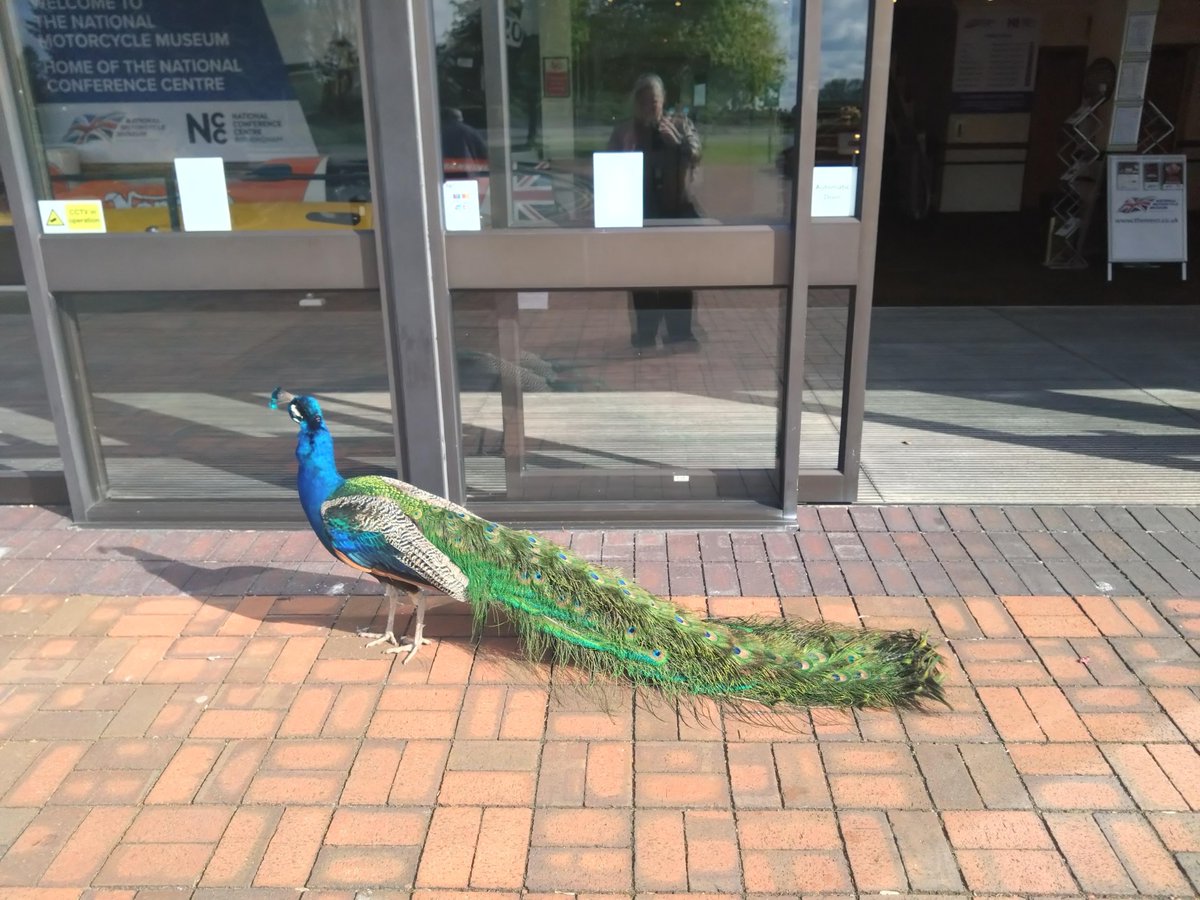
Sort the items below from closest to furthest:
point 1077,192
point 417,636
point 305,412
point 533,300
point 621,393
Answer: point 305,412, point 417,636, point 533,300, point 621,393, point 1077,192

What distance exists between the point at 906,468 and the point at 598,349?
195cm

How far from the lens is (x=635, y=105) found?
4.41 meters

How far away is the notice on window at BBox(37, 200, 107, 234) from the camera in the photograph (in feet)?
14.8

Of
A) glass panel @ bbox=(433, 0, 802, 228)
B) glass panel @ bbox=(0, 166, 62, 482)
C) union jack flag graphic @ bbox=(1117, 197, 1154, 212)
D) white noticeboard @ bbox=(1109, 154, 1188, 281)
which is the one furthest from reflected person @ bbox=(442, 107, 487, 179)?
union jack flag graphic @ bbox=(1117, 197, 1154, 212)

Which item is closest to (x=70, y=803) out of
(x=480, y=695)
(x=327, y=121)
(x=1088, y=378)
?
(x=480, y=695)

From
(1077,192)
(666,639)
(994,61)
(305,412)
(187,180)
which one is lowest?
(666,639)

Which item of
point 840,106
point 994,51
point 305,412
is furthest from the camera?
point 994,51

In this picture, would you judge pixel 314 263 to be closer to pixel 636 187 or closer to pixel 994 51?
pixel 636 187

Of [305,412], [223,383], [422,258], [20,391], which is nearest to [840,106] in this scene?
[422,258]

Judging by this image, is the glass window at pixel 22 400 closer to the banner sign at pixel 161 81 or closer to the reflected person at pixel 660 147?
the banner sign at pixel 161 81

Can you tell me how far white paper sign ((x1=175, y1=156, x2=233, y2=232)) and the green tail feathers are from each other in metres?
2.04

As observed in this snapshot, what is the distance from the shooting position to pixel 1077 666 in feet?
11.6

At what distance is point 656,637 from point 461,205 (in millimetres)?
2252

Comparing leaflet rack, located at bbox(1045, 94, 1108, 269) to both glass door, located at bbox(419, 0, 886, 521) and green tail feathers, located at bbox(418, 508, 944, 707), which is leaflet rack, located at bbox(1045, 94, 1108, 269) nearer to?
glass door, located at bbox(419, 0, 886, 521)
